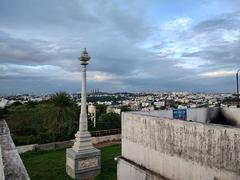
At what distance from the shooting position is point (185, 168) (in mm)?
7734

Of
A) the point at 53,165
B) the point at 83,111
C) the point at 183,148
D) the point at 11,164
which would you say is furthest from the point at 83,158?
the point at 11,164

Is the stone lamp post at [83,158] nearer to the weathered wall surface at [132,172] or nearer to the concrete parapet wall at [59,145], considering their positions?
the weathered wall surface at [132,172]

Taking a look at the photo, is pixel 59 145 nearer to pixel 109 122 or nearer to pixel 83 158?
pixel 109 122

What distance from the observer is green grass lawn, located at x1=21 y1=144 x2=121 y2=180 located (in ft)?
43.1

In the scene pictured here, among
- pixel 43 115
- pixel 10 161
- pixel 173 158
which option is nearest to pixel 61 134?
pixel 43 115

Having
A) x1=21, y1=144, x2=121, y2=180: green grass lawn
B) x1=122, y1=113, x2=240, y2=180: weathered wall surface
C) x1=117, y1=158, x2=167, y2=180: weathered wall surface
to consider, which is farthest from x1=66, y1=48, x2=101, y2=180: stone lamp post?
x1=21, y1=144, x2=121, y2=180: green grass lawn

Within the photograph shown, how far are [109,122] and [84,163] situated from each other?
1655 cm

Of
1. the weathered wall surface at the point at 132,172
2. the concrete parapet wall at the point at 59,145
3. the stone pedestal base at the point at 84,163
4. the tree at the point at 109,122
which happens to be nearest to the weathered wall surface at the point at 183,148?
the weathered wall surface at the point at 132,172

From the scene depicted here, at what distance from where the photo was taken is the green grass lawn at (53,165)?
43.1 ft

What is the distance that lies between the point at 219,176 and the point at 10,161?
5.59m

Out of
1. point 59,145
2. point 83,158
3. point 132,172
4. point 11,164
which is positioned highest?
point 11,164

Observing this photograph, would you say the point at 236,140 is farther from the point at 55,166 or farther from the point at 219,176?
the point at 55,166

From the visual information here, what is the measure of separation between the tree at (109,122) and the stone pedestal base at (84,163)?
15632mm

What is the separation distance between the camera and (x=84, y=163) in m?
9.37
